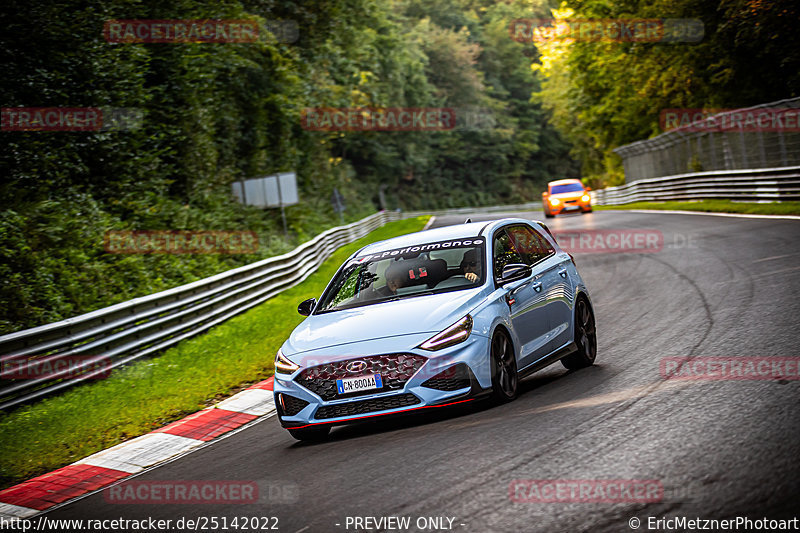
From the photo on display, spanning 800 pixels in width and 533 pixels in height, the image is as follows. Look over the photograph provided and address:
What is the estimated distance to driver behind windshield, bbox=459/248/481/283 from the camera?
8125mm

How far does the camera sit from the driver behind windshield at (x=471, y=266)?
26.7 feet

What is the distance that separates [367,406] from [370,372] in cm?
27

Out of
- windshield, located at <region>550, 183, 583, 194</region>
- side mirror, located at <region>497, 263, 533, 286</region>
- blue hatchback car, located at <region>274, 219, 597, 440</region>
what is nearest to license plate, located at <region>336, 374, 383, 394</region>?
blue hatchback car, located at <region>274, 219, 597, 440</region>

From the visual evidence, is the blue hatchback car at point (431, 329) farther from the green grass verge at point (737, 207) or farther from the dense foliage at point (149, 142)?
the green grass verge at point (737, 207)

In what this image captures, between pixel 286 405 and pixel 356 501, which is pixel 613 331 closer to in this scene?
pixel 286 405

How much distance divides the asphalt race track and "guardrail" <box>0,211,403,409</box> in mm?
3542

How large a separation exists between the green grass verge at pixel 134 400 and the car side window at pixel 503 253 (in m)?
3.96

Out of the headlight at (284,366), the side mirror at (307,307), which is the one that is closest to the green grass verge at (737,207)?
the side mirror at (307,307)

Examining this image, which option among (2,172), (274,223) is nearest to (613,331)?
(2,172)

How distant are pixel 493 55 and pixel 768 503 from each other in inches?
4209

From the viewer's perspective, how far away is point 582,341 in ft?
30.2

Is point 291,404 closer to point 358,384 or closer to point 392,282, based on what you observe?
point 358,384

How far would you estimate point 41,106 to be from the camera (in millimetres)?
18922

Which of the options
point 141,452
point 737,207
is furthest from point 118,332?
point 737,207
